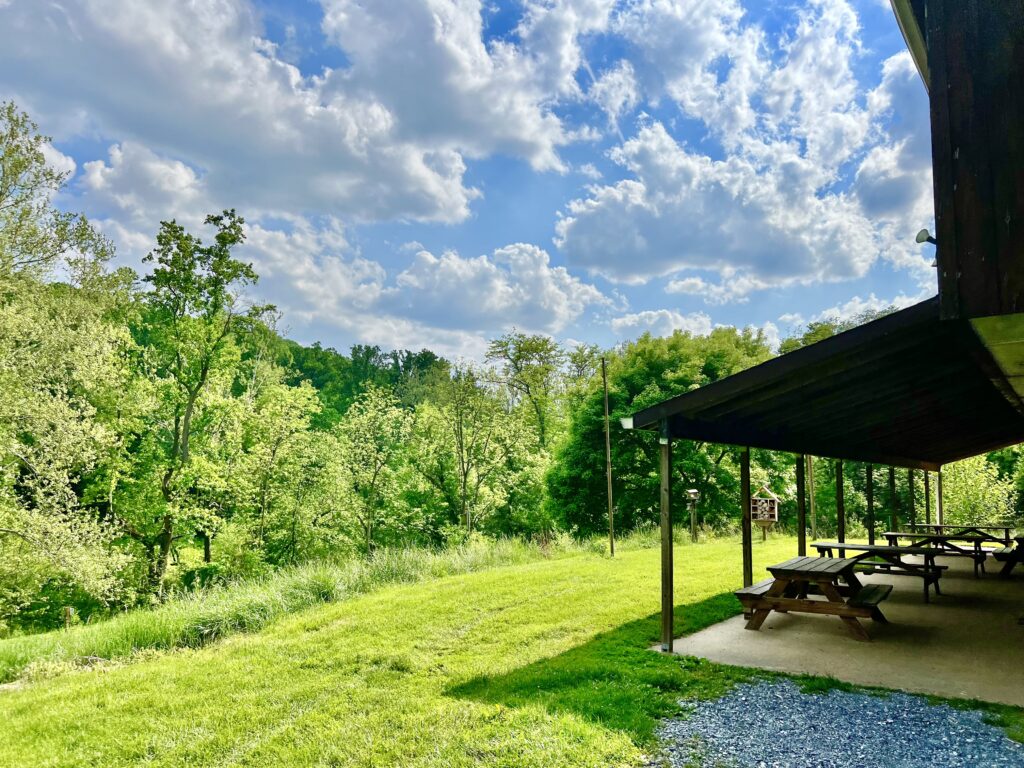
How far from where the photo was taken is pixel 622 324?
32.5 meters

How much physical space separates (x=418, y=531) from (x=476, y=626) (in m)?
13.2

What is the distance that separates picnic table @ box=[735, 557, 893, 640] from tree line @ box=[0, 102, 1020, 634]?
11696 millimetres

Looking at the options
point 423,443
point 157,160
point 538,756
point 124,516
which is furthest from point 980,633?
point 157,160

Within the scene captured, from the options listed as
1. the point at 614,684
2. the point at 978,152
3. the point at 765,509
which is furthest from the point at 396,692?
the point at 765,509

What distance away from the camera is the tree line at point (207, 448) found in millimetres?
12336

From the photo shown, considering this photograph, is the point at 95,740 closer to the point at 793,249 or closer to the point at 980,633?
the point at 980,633

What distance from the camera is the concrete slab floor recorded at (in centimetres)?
452

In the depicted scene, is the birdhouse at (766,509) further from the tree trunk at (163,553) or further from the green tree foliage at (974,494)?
the tree trunk at (163,553)

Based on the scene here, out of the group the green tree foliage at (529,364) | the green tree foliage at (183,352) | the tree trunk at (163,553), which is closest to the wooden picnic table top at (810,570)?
the green tree foliage at (183,352)

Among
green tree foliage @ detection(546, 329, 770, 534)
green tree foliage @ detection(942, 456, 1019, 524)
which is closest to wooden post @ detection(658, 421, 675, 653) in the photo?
green tree foliage @ detection(546, 329, 770, 534)

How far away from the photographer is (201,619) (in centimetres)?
768

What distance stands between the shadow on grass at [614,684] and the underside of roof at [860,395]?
6.19 ft

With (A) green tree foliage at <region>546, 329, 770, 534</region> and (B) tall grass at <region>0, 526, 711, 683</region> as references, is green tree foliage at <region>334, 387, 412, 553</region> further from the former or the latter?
(B) tall grass at <region>0, 526, 711, 683</region>

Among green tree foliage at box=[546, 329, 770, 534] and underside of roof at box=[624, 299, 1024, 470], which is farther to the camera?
green tree foliage at box=[546, 329, 770, 534]
